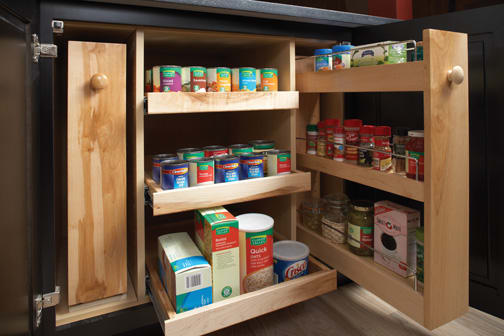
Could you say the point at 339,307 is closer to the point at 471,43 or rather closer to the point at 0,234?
the point at 471,43

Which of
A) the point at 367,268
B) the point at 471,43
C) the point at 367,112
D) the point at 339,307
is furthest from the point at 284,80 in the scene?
the point at 339,307

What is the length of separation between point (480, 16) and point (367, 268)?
0.80m

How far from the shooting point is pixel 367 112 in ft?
4.64

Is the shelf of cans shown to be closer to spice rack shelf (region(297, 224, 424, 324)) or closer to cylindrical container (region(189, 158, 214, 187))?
cylindrical container (region(189, 158, 214, 187))

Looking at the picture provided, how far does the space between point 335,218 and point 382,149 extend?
35cm

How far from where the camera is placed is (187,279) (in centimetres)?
98

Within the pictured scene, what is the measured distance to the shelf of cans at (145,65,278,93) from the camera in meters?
1.11

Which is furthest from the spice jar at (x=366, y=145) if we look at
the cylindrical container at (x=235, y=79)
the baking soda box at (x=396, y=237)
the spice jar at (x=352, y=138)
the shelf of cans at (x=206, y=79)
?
the cylindrical container at (x=235, y=79)

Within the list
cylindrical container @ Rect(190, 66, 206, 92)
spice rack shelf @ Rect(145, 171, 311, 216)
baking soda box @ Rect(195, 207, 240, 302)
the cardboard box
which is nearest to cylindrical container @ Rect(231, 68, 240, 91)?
cylindrical container @ Rect(190, 66, 206, 92)

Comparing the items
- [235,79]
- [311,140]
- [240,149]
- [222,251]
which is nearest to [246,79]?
[235,79]

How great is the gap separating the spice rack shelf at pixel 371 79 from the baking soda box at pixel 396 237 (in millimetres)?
373

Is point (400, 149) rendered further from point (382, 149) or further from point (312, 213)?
point (312, 213)

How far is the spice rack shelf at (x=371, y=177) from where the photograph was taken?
91cm

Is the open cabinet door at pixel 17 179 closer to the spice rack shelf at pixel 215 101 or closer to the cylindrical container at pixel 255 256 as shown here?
the spice rack shelf at pixel 215 101
